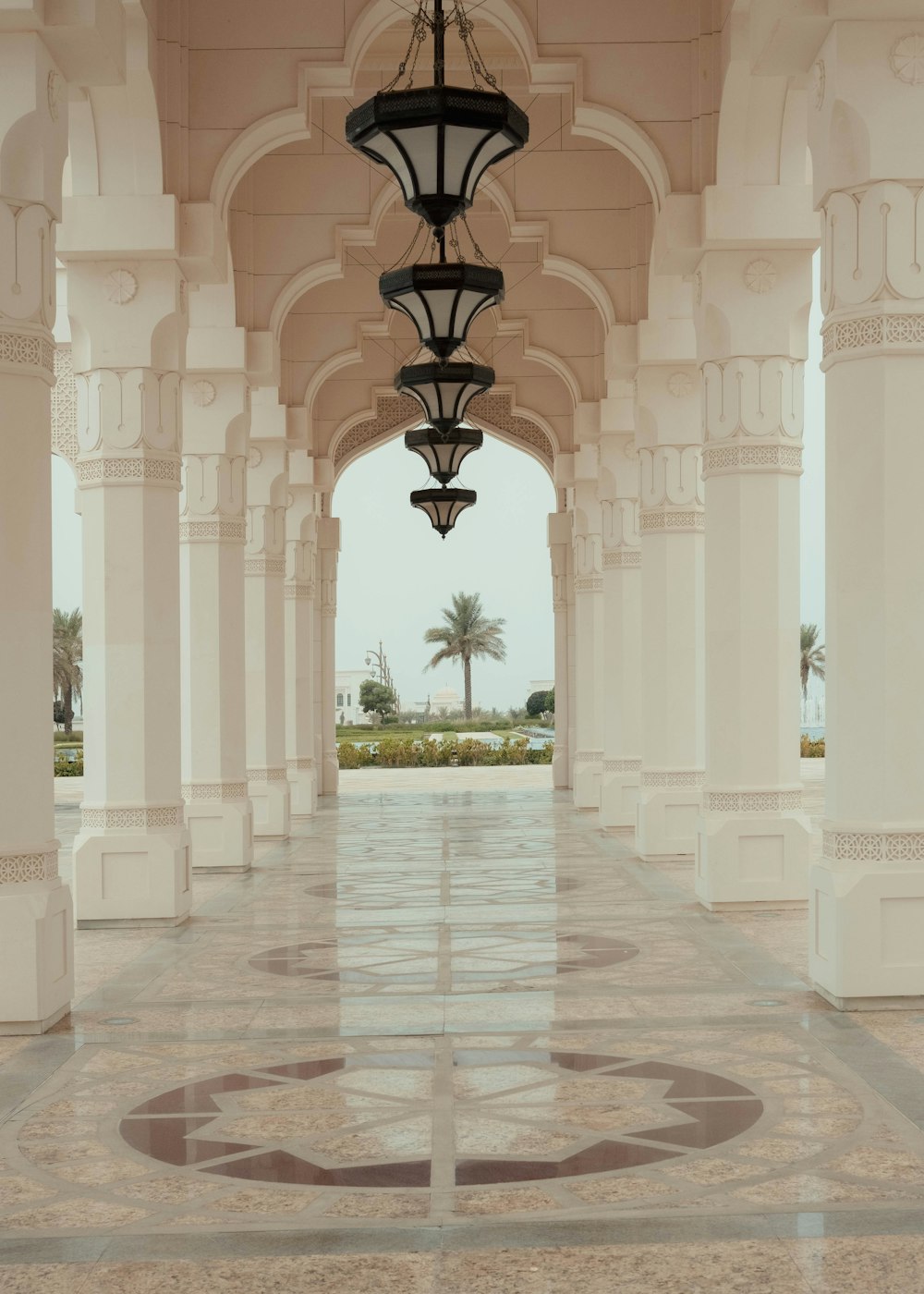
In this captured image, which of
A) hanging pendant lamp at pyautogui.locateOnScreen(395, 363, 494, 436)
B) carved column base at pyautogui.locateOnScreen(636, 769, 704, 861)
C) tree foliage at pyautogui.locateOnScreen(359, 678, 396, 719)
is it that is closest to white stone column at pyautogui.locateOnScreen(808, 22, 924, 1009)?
hanging pendant lamp at pyautogui.locateOnScreen(395, 363, 494, 436)

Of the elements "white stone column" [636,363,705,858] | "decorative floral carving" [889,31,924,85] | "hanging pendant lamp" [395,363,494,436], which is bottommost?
"white stone column" [636,363,705,858]

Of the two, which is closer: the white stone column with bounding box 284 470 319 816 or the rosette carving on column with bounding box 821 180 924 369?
the rosette carving on column with bounding box 821 180 924 369

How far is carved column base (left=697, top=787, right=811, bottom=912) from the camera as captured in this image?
7844 mm

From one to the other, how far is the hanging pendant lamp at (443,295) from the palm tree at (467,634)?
37.1 meters

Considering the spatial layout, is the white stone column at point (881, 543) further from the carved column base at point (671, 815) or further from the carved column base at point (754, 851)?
the carved column base at point (671, 815)

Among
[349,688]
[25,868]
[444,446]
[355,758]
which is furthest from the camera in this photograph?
[349,688]

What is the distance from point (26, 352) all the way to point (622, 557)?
8.03 meters

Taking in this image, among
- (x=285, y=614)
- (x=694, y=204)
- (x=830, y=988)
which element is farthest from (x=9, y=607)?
(x=285, y=614)

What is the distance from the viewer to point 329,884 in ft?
30.7

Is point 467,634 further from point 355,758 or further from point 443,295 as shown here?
point 443,295

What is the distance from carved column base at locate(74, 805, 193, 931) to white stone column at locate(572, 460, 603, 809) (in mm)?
7861

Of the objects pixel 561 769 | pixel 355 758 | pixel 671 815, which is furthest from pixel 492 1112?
pixel 355 758

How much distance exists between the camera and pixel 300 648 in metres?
15.6

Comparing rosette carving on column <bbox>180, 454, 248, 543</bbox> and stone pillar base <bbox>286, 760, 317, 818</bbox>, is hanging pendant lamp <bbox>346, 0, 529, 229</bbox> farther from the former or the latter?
stone pillar base <bbox>286, 760, 317, 818</bbox>
